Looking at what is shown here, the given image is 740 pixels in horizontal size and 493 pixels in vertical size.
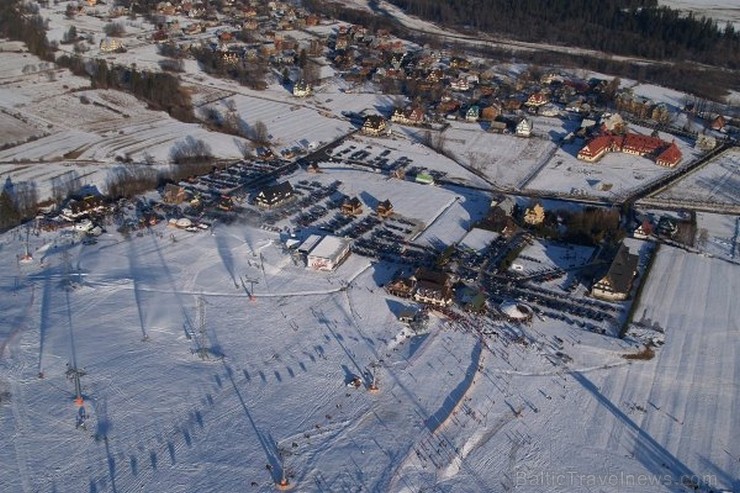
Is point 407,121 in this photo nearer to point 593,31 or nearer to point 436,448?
point 436,448

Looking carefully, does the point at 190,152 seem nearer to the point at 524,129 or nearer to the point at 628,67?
the point at 524,129

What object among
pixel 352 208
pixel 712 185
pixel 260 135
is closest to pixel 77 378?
pixel 352 208

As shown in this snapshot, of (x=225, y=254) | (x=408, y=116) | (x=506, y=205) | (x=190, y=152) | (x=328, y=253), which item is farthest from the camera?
(x=408, y=116)

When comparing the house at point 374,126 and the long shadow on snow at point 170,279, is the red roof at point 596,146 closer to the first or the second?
the house at point 374,126

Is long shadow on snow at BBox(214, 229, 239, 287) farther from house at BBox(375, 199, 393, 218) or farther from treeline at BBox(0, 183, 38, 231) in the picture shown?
treeline at BBox(0, 183, 38, 231)

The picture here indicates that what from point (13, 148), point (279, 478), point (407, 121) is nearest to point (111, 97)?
point (13, 148)

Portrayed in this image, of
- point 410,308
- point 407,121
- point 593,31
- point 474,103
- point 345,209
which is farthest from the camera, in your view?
point 593,31

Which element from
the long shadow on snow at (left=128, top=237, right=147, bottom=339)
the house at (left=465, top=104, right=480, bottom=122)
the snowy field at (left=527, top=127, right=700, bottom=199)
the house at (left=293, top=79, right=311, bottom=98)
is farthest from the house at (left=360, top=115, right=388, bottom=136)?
the long shadow on snow at (left=128, top=237, right=147, bottom=339)
